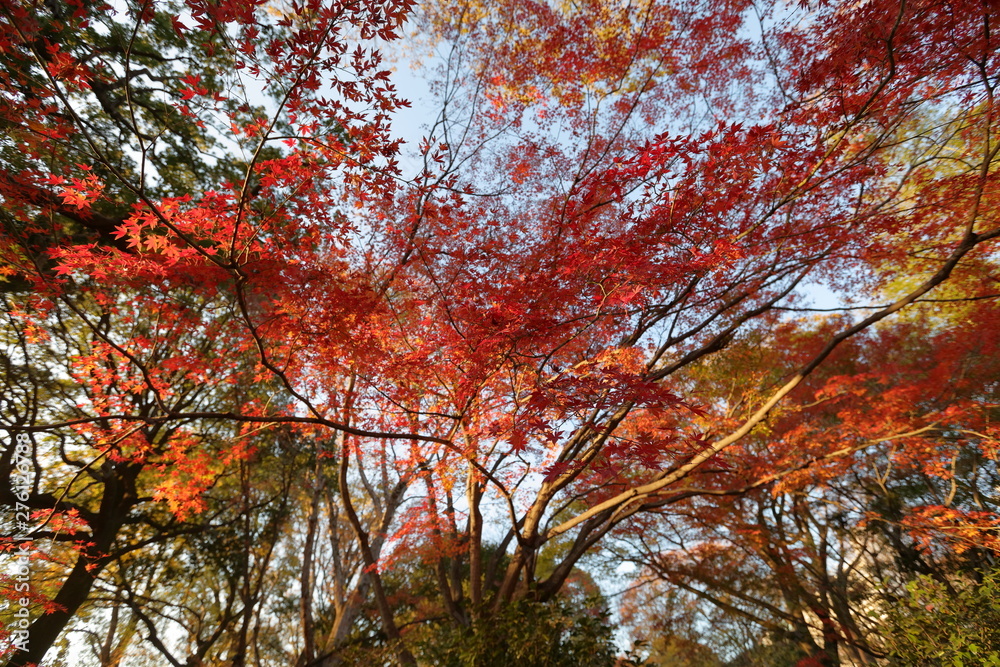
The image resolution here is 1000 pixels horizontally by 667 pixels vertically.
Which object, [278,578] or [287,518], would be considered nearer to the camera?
[287,518]

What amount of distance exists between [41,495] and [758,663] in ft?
63.7

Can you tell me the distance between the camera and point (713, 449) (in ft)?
14.4

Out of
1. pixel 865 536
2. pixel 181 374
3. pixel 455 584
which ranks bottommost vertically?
pixel 455 584

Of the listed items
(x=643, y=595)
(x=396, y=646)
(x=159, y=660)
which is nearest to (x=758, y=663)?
(x=643, y=595)

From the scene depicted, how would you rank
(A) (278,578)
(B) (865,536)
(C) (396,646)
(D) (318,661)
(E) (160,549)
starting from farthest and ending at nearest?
(A) (278,578) < (B) (865,536) < (E) (160,549) < (D) (318,661) < (C) (396,646)

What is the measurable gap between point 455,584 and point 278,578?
956 centimetres

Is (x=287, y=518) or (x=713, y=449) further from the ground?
(x=287, y=518)

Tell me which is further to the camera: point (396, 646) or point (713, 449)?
point (396, 646)

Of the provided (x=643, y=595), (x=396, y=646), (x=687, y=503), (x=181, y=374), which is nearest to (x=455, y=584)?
(x=396, y=646)

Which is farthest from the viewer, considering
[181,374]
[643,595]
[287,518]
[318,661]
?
[643,595]

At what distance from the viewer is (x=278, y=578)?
14.2 meters

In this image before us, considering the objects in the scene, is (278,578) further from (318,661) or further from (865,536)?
(865,536)

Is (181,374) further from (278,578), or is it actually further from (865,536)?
(865,536)

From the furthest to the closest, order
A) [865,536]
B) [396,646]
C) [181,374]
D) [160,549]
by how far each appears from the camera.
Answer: [865,536], [160,549], [181,374], [396,646]
